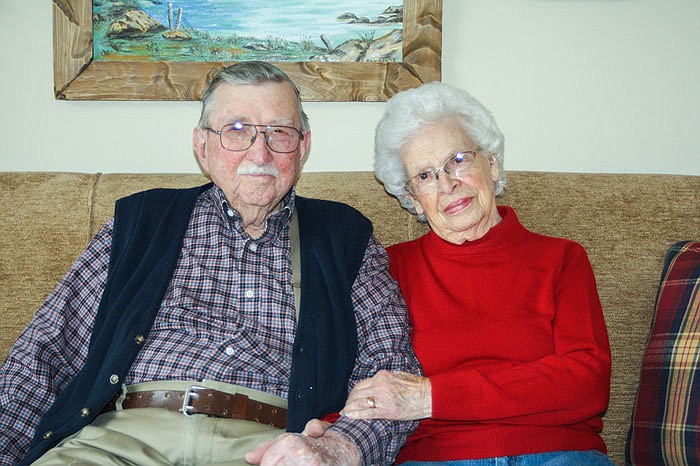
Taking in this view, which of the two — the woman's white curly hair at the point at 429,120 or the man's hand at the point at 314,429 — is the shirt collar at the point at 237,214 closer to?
the woman's white curly hair at the point at 429,120

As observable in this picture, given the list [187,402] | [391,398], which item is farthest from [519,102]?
[187,402]

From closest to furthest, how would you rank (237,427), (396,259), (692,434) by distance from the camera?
1. (237,427)
2. (692,434)
3. (396,259)

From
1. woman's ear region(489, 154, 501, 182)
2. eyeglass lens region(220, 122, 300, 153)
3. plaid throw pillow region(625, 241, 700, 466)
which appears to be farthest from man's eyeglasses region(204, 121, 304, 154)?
plaid throw pillow region(625, 241, 700, 466)

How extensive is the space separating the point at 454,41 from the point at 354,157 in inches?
20.1

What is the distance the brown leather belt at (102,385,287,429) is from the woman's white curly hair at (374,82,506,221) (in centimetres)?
74


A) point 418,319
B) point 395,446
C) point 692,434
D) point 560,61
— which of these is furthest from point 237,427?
point 560,61

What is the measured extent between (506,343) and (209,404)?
0.72m

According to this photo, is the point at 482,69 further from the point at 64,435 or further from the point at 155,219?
the point at 64,435

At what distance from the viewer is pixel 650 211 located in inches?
82.7

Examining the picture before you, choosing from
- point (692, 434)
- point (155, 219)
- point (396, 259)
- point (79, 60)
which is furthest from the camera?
point (79, 60)

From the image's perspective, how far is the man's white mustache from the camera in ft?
6.14

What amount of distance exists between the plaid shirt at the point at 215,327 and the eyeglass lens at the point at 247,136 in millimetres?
145

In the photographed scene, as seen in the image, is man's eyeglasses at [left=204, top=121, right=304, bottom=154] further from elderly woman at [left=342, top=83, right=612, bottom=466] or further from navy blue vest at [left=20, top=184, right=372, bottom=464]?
elderly woman at [left=342, top=83, right=612, bottom=466]

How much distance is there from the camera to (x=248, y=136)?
1888 millimetres
